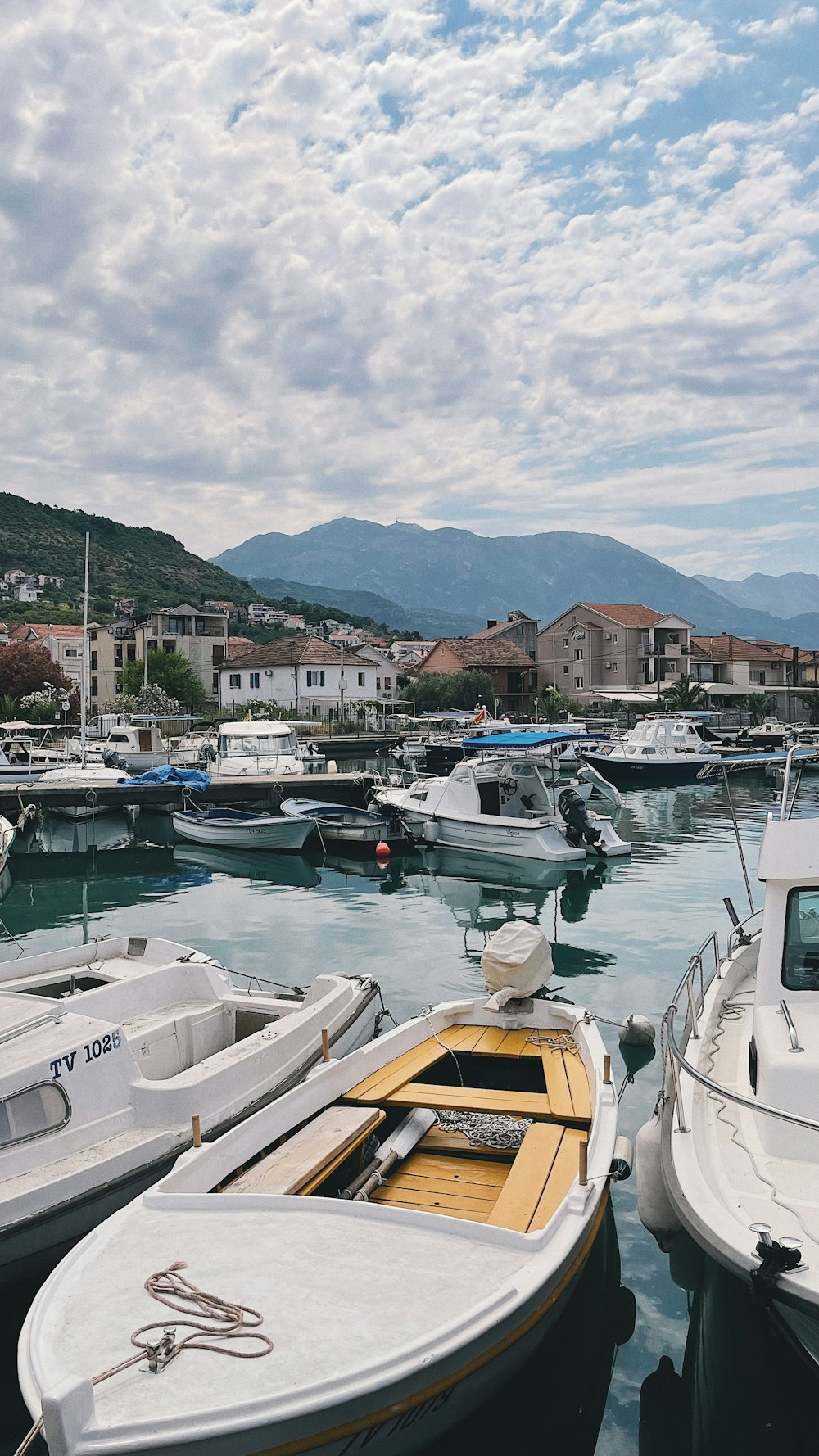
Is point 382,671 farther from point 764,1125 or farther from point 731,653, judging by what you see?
point 764,1125

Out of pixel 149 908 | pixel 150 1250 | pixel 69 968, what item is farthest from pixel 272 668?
pixel 150 1250

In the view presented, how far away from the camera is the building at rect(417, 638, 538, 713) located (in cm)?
8425

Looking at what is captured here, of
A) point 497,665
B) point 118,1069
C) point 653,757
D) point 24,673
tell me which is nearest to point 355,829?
point 118,1069

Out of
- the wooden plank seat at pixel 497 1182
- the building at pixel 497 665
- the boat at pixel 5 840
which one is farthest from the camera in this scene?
the building at pixel 497 665

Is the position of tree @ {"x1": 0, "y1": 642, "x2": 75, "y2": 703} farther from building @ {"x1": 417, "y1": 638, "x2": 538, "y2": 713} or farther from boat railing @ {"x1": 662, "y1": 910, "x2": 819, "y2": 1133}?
boat railing @ {"x1": 662, "y1": 910, "x2": 819, "y2": 1133}

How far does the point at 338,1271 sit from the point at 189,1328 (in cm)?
80

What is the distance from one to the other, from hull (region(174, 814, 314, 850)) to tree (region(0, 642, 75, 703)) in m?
36.8

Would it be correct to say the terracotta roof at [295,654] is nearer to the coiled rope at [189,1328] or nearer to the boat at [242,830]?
the boat at [242,830]

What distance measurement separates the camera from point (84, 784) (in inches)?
1273

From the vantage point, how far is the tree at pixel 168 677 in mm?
64875

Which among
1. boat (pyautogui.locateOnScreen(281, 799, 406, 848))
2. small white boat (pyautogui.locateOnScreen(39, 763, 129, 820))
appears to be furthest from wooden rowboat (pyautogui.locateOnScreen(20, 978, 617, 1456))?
small white boat (pyautogui.locateOnScreen(39, 763, 129, 820))

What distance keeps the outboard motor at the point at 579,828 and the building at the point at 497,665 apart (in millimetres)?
56287

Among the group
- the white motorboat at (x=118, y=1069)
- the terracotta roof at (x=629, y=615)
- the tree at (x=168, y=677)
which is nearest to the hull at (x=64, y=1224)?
the white motorboat at (x=118, y=1069)

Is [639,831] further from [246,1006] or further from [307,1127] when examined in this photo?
[307,1127]
